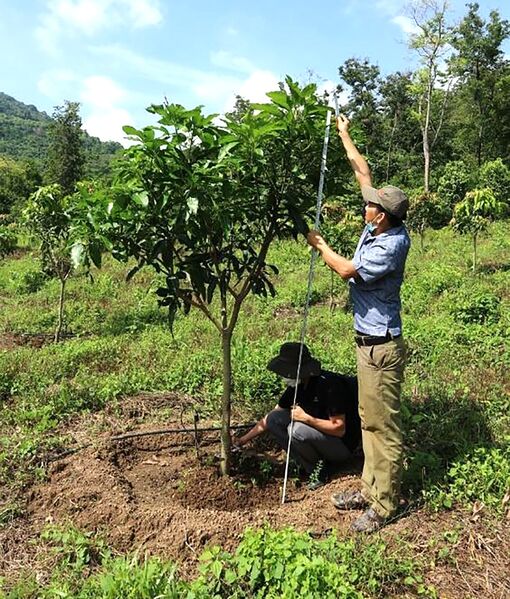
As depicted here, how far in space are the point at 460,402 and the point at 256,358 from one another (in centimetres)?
201

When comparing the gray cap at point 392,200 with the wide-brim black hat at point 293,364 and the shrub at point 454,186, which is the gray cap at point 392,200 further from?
the shrub at point 454,186

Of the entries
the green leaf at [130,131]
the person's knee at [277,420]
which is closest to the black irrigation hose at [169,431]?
the person's knee at [277,420]

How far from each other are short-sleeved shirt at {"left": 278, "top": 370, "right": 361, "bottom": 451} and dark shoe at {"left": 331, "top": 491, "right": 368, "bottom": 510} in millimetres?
407

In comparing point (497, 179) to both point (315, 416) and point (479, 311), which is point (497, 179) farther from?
point (315, 416)

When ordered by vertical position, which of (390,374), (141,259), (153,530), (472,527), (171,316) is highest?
(141,259)

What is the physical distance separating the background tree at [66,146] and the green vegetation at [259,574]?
3384 centimetres

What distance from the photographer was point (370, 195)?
10.2 ft

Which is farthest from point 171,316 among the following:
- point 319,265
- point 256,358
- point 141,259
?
point 319,265

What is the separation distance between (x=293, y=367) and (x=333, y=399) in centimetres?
33

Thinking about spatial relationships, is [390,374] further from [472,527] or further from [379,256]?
[472,527]

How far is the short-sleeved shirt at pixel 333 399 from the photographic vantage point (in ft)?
11.8

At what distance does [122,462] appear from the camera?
412cm

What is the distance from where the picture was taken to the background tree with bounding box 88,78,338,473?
2.81m

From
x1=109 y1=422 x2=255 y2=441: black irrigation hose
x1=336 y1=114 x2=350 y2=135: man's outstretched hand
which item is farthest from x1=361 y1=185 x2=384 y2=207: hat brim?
x1=109 y1=422 x2=255 y2=441: black irrigation hose
